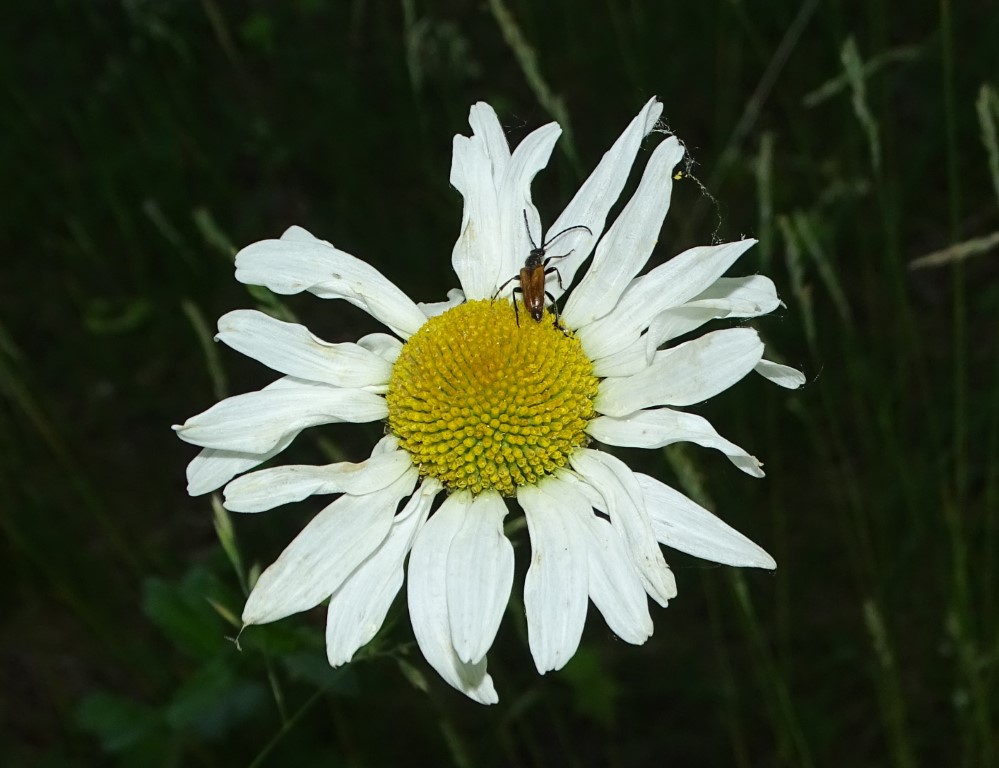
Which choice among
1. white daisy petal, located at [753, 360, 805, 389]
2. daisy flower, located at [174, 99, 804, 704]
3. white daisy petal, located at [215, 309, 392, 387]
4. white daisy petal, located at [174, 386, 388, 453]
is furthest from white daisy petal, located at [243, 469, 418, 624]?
white daisy petal, located at [753, 360, 805, 389]

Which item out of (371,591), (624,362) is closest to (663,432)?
(624,362)

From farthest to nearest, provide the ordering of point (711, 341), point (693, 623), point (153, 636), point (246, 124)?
1. point (246, 124)
2. point (153, 636)
3. point (693, 623)
4. point (711, 341)

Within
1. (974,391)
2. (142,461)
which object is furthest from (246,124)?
(974,391)

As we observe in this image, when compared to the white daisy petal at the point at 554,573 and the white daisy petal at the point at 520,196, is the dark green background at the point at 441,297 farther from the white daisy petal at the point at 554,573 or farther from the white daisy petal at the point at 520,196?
the white daisy petal at the point at 554,573

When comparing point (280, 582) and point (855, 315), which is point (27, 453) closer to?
point (280, 582)

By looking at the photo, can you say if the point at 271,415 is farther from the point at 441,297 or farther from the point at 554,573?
→ the point at 441,297

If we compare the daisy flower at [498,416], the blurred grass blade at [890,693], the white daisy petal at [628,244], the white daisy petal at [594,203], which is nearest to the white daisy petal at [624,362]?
the daisy flower at [498,416]
